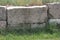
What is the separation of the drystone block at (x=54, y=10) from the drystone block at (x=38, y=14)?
180mm

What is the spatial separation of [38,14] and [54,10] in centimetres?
45

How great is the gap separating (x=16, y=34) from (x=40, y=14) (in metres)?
0.82

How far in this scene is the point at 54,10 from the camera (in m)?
5.55

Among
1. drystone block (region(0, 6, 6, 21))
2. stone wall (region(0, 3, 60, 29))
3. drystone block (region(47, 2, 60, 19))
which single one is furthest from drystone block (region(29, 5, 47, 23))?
drystone block (region(0, 6, 6, 21))

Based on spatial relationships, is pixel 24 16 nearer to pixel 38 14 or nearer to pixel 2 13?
pixel 38 14

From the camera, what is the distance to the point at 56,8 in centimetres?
554

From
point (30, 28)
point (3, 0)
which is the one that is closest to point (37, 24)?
point (30, 28)

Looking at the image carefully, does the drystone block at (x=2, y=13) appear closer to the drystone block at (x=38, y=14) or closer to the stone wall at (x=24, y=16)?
the stone wall at (x=24, y=16)

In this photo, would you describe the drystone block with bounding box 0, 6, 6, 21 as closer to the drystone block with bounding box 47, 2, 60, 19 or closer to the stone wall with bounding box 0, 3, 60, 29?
the stone wall with bounding box 0, 3, 60, 29

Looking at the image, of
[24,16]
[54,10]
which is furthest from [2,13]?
[54,10]

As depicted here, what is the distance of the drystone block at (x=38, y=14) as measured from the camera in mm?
5422

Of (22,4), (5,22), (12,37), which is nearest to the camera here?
(12,37)

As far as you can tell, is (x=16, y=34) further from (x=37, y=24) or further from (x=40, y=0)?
(x=40, y=0)

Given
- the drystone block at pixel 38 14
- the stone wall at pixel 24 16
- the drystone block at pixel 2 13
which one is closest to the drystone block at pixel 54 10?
the stone wall at pixel 24 16
